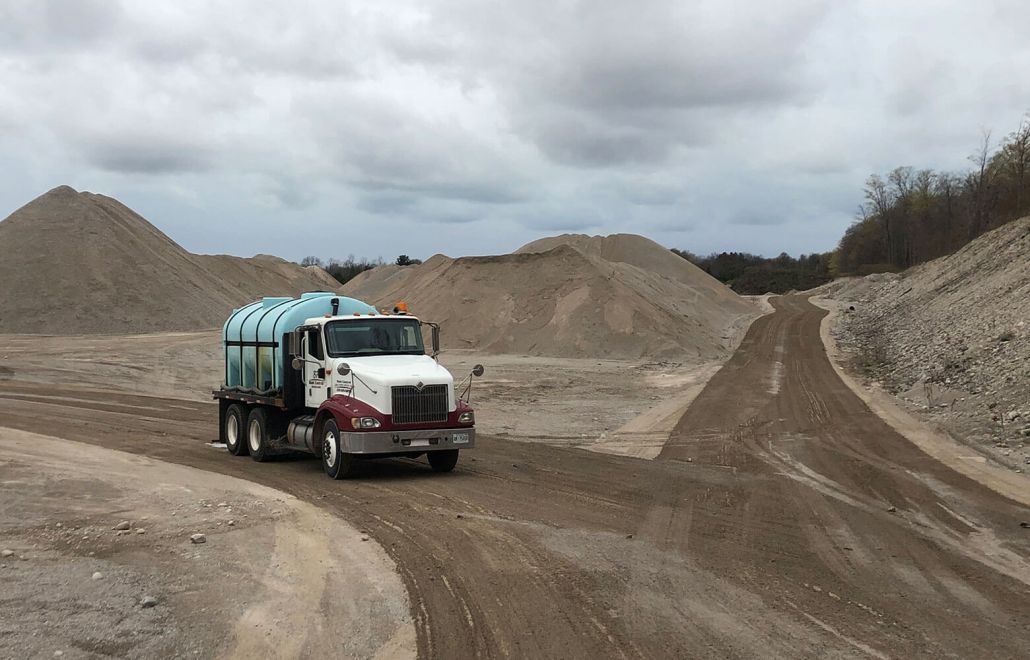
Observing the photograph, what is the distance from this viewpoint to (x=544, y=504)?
11.8m

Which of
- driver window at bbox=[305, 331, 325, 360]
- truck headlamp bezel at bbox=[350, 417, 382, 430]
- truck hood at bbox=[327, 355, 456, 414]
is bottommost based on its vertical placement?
truck headlamp bezel at bbox=[350, 417, 382, 430]

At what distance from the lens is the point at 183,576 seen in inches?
317

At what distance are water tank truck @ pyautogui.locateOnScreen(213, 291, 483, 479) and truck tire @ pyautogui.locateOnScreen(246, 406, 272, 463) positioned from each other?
0.02 metres

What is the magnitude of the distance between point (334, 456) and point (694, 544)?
22.3 feet

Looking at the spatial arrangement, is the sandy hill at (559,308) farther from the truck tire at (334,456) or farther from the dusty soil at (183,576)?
the dusty soil at (183,576)

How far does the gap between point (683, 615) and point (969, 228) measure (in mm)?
89735

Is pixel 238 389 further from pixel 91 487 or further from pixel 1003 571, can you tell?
pixel 1003 571

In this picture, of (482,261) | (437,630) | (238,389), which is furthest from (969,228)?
(437,630)

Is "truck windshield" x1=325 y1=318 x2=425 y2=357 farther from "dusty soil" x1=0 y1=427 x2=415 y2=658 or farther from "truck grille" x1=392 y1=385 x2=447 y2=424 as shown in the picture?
"dusty soil" x1=0 y1=427 x2=415 y2=658

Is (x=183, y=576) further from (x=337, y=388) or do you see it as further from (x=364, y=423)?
(x=337, y=388)

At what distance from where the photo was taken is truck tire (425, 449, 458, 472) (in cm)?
1461

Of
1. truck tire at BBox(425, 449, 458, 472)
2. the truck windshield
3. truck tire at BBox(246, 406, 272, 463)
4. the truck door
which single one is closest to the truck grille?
truck tire at BBox(425, 449, 458, 472)

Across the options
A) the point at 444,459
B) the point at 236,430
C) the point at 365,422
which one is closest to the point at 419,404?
the point at 365,422

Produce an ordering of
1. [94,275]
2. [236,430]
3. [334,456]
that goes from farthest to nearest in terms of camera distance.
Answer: [94,275] < [236,430] < [334,456]
